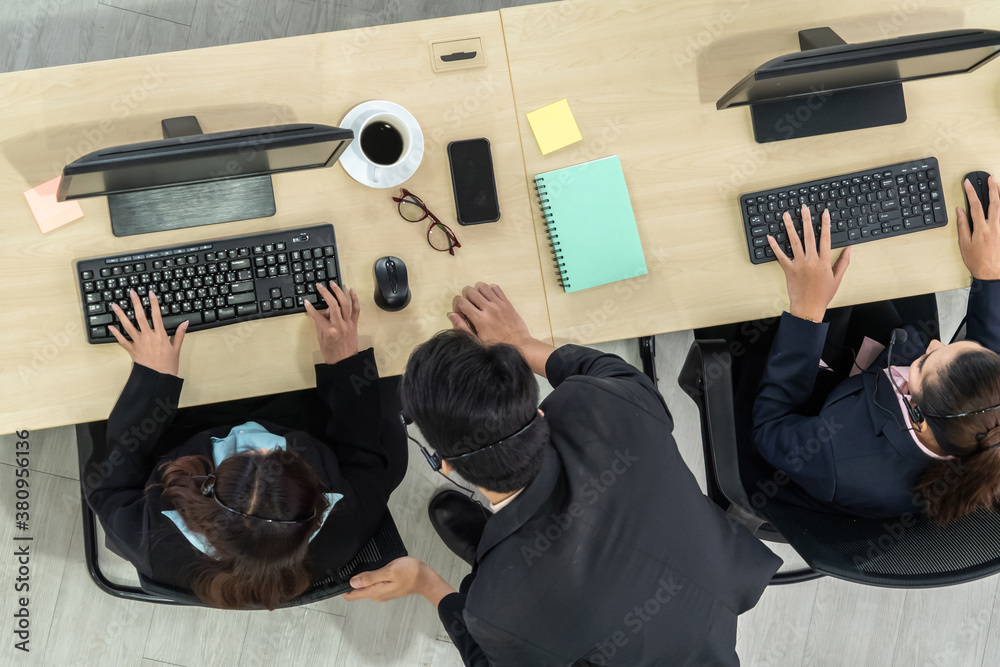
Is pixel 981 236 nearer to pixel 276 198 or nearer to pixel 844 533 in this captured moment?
pixel 844 533

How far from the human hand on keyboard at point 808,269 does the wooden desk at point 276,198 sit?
1.65ft

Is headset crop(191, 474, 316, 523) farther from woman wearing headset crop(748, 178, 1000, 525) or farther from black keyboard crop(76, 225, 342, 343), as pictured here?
woman wearing headset crop(748, 178, 1000, 525)

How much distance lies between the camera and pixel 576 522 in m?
1.04

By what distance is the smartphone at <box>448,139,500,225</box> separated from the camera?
1.28m

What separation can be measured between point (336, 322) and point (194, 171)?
1.16 feet

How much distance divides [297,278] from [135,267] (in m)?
0.28

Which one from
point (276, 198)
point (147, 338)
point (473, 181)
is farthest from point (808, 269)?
point (147, 338)

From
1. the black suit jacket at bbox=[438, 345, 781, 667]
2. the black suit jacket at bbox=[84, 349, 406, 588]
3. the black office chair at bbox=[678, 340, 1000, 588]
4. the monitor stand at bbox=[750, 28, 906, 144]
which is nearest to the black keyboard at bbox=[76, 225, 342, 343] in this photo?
the black suit jacket at bbox=[84, 349, 406, 588]

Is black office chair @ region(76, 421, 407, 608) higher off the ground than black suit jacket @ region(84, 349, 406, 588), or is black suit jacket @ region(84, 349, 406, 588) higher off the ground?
black suit jacket @ region(84, 349, 406, 588)

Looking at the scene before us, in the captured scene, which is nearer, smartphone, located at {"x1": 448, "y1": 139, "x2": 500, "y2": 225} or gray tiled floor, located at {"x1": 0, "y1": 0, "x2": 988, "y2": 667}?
A: smartphone, located at {"x1": 448, "y1": 139, "x2": 500, "y2": 225}

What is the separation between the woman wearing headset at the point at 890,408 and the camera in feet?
3.59

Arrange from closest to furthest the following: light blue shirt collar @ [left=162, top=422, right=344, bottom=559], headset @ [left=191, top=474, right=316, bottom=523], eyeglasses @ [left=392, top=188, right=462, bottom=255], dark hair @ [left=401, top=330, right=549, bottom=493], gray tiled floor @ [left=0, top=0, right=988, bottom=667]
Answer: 1. dark hair @ [left=401, top=330, right=549, bottom=493]
2. headset @ [left=191, top=474, right=316, bottom=523]
3. light blue shirt collar @ [left=162, top=422, right=344, bottom=559]
4. eyeglasses @ [left=392, top=188, right=462, bottom=255]
5. gray tiled floor @ [left=0, top=0, right=988, bottom=667]

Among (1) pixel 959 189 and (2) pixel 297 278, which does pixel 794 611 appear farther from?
(2) pixel 297 278

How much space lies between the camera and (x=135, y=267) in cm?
119
